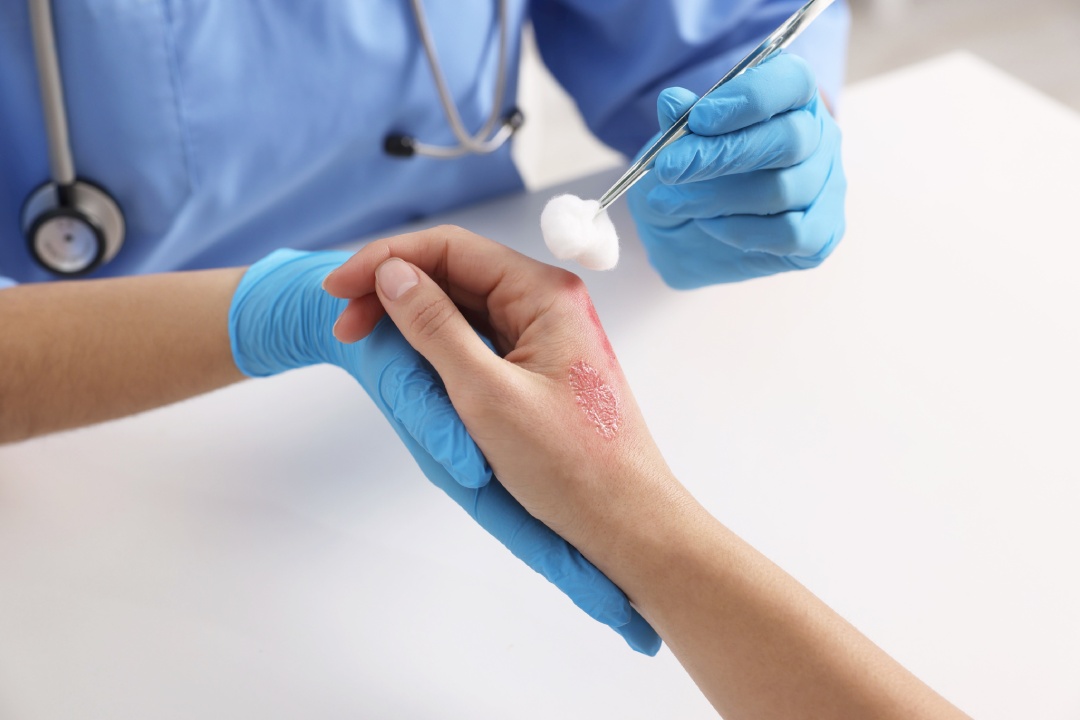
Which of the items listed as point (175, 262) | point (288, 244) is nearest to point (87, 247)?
point (175, 262)

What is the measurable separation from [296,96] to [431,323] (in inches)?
15.9

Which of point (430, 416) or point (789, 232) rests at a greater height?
point (789, 232)

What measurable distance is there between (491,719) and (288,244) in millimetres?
648

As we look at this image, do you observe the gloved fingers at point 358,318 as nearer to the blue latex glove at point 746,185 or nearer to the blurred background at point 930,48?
the blue latex glove at point 746,185

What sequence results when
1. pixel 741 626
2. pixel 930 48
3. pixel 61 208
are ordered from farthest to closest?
pixel 930 48 < pixel 61 208 < pixel 741 626

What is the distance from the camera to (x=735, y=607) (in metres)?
0.60

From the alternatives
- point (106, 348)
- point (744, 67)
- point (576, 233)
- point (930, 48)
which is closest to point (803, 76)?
point (744, 67)

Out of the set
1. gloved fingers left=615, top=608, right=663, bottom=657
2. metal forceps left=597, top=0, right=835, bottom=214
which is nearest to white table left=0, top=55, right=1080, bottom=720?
gloved fingers left=615, top=608, right=663, bottom=657

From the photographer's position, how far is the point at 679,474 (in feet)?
2.49

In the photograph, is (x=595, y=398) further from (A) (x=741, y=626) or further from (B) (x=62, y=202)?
(B) (x=62, y=202)

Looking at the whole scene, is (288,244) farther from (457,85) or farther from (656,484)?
(656,484)

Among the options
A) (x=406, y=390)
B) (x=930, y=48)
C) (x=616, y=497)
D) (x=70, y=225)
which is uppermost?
(x=930, y=48)

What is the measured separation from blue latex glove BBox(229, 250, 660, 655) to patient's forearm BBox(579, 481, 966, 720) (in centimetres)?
3

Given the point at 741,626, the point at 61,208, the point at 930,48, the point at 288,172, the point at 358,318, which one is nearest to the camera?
the point at 741,626
